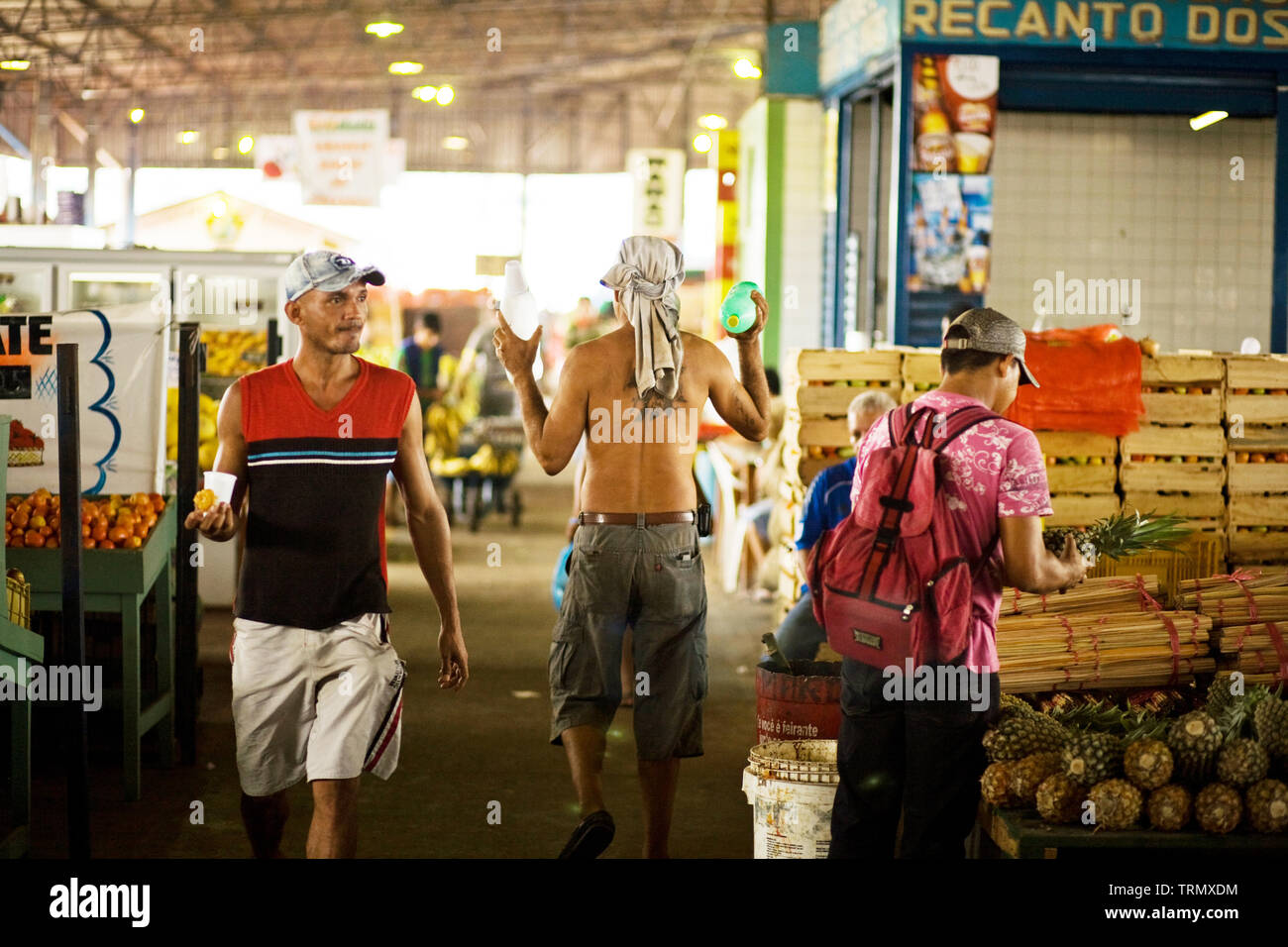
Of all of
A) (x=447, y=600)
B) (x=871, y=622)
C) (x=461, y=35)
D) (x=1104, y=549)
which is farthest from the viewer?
(x=461, y=35)

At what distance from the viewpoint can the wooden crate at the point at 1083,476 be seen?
748cm

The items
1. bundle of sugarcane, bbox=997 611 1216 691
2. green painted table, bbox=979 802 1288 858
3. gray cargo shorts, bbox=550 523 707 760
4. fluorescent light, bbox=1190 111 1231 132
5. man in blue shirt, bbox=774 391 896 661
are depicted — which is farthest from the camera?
fluorescent light, bbox=1190 111 1231 132

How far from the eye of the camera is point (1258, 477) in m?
7.52

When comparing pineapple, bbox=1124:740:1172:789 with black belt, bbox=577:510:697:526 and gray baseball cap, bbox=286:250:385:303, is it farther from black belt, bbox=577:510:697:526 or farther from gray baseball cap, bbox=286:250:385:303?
gray baseball cap, bbox=286:250:385:303

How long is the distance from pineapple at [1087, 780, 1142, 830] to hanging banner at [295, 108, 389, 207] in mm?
18774

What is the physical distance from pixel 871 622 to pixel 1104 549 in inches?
87.6

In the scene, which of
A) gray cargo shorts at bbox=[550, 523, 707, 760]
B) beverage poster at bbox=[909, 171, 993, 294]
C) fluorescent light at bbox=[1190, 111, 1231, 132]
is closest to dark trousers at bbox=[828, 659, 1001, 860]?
gray cargo shorts at bbox=[550, 523, 707, 760]

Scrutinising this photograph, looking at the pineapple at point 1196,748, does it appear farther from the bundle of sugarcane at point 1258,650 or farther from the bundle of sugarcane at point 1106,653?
the bundle of sugarcane at point 1258,650

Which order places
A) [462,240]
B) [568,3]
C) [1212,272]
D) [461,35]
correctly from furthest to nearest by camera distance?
[462,240] → [461,35] → [568,3] → [1212,272]

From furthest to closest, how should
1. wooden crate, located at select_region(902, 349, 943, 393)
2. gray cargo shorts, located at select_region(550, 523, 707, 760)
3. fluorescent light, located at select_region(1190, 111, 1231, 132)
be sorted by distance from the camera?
fluorescent light, located at select_region(1190, 111, 1231, 132) < wooden crate, located at select_region(902, 349, 943, 393) < gray cargo shorts, located at select_region(550, 523, 707, 760)

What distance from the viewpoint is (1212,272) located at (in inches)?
474

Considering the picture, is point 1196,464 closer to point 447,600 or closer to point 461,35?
point 447,600

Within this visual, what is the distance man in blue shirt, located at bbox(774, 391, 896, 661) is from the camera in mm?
6578
